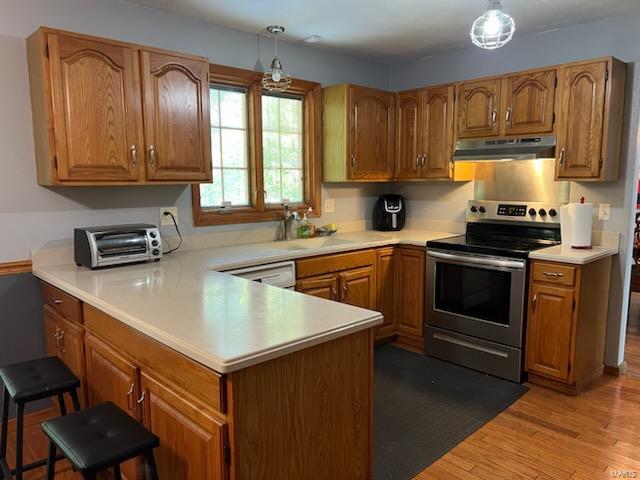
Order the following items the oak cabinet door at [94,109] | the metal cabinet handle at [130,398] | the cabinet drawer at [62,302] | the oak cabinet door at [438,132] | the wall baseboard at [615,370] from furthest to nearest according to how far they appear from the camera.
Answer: the oak cabinet door at [438,132], the wall baseboard at [615,370], the oak cabinet door at [94,109], the cabinet drawer at [62,302], the metal cabinet handle at [130,398]

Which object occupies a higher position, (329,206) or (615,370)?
(329,206)

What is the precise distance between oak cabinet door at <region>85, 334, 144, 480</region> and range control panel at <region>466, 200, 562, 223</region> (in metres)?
2.99

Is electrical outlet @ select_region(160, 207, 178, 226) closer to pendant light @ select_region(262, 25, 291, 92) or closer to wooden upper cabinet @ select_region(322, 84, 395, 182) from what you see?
pendant light @ select_region(262, 25, 291, 92)

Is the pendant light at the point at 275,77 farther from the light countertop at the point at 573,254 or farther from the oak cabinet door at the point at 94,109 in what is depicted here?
the light countertop at the point at 573,254

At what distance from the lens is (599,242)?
3.26 m

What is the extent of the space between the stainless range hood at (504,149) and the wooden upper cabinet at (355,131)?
2.18ft

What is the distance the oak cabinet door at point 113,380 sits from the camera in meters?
1.79

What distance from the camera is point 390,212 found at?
167 inches

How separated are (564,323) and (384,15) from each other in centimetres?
225

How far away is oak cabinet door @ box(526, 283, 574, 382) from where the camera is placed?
2881 millimetres

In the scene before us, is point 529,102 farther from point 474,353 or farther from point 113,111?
point 113,111

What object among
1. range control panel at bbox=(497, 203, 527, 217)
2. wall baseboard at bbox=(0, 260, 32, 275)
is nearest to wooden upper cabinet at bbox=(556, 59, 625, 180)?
range control panel at bbox=(497, 203, 527, 217)

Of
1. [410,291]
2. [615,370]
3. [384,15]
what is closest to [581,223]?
[615,370]

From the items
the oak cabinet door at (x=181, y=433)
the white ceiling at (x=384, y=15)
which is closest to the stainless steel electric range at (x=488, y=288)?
the white ceiling at (x=384, y=15)
